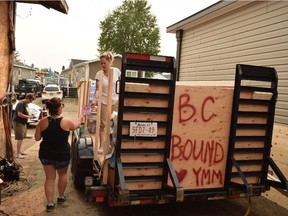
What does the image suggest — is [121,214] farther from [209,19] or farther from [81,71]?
[81,71]

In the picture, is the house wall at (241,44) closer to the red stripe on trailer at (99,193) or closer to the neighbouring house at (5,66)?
the red stripe on trailer at (99,193)

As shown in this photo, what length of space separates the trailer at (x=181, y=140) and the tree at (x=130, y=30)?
37675 mm

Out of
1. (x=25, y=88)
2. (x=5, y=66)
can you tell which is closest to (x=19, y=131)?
(x=5, y=66)

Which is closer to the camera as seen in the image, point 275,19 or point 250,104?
point 250,104

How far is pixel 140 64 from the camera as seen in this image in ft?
12.5

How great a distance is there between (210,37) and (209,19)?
1.83 feet

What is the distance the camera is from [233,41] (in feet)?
26.6

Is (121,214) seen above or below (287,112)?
below

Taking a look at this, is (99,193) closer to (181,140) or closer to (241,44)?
(181,140)

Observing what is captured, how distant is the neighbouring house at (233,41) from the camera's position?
245 inches

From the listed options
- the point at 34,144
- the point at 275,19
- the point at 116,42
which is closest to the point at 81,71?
the point at 116,42

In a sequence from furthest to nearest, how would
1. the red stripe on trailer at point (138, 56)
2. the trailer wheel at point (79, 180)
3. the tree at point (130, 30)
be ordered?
the tree at point (130, 30) → the trailer wheel at point (79, 180) → the red stripe on trailer at point (138, 56)

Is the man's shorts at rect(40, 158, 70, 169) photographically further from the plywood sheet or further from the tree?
the tree

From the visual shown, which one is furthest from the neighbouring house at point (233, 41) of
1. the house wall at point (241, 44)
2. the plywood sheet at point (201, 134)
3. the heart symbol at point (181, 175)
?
the heart symbol at point (181, 175)
